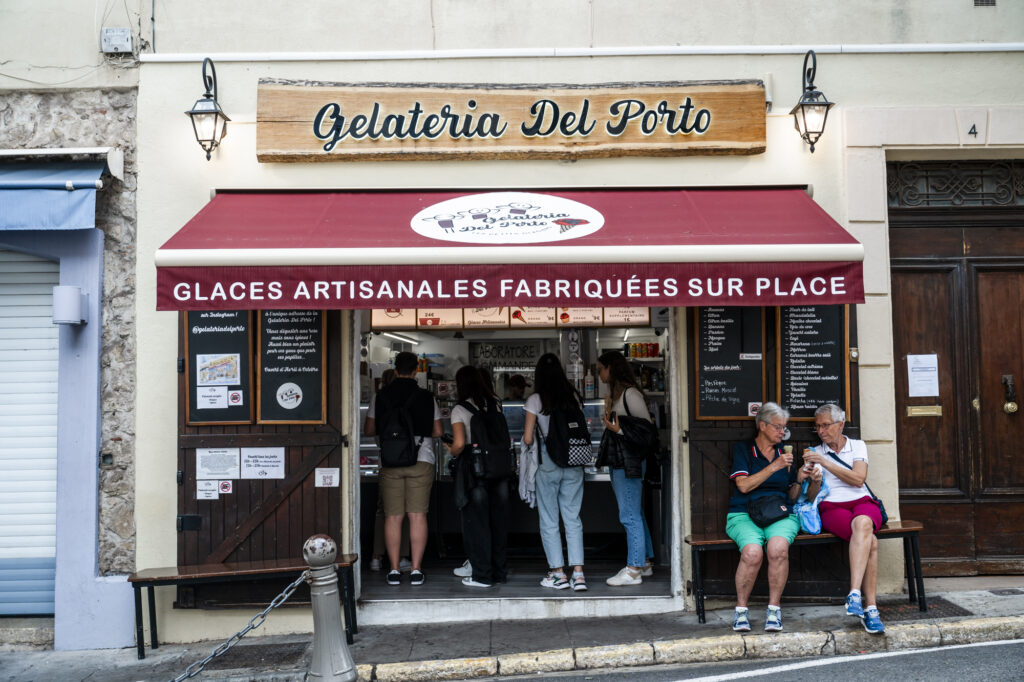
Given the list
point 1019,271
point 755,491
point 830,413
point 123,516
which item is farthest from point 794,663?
point 123,516

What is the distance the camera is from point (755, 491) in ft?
20.3

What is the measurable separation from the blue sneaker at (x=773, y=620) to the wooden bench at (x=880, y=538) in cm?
52

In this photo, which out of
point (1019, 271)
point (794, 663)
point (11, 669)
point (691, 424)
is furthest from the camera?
point (1019, 271)

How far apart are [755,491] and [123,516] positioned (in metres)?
4.72

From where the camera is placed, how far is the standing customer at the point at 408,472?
7.33 meters

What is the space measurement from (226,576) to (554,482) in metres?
2.61

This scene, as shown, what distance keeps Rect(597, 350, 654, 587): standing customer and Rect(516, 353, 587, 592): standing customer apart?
29 centimetres

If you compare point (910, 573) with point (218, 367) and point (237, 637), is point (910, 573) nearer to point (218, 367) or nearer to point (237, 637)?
point (237, 637)

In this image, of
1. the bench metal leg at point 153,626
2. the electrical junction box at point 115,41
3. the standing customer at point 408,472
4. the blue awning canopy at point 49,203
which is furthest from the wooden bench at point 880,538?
the electrical junction box at point 115,41

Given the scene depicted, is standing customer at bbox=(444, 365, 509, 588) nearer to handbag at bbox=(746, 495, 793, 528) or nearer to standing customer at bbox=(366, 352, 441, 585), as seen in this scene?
standing customer at bbox=(366, 352, 441, 585)

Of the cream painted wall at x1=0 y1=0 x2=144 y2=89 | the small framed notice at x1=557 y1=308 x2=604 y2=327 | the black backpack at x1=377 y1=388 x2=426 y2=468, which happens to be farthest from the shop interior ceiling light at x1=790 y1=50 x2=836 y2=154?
the cream painted wall at x1=0 y1=0 x2=144 y2=89

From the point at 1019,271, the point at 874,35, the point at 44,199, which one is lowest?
the point at 1019,271

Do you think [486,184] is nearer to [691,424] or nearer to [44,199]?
[691,424]

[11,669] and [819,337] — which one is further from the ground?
[819,337]
